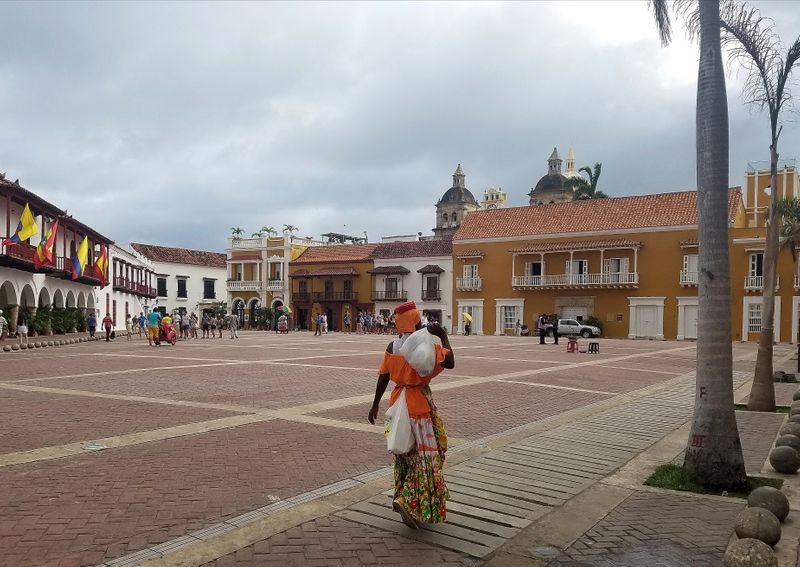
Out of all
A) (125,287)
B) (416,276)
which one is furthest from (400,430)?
(416,276)

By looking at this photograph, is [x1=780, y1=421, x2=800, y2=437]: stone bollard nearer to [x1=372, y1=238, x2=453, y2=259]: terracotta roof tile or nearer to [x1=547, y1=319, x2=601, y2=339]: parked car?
[x1=547, y1=319, x2=601, y2=339]: parked car

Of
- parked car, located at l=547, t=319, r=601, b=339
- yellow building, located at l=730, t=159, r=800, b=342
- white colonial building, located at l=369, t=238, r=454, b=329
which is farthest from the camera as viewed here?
white colonial building, located at l=369, t=238, r=454, b=329

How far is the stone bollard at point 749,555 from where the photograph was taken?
3.47m

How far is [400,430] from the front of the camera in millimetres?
4227

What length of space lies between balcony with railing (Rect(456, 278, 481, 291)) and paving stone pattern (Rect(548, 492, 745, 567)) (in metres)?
39.8

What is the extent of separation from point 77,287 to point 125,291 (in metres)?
11.3

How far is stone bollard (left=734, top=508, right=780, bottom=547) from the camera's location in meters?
3.93

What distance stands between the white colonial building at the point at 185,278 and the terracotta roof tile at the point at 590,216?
30129 millimetres

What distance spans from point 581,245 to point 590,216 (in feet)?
8.18

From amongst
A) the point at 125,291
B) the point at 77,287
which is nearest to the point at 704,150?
the point at 77,287

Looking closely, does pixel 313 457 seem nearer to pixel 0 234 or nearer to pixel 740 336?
pixel 0 234

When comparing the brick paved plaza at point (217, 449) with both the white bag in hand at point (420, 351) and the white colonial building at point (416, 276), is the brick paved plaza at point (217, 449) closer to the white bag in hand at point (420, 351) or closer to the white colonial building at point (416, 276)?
the white bag in hand at point (420, 351)

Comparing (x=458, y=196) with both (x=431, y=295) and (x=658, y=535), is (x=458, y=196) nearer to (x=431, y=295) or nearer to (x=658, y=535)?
(x=431, y=295)

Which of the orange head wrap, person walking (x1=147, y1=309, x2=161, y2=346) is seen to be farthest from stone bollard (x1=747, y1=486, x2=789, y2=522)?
person walking (x1=147, y1=309, x2=161, y2=346)
